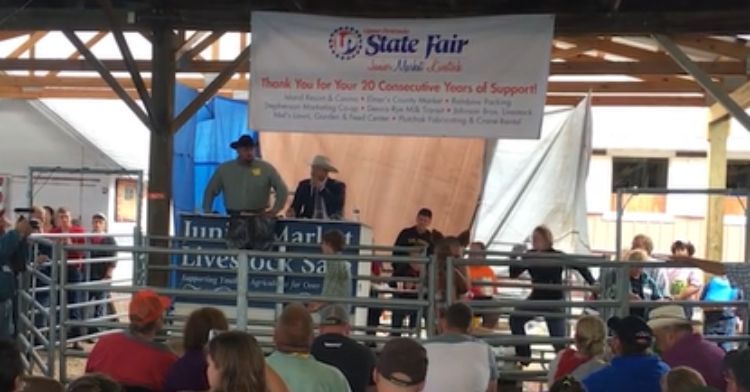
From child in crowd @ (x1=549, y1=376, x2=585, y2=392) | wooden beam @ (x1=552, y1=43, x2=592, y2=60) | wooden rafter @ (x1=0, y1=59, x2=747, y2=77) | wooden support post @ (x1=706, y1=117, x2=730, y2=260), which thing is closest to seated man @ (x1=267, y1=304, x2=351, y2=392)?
child in crowd @ (x1=549, y1=376, x2=585, y2=392)

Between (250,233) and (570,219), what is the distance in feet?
18.9

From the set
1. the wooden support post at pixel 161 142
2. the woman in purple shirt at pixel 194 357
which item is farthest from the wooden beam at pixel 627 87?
the woman in purple shirt at pixel 194 357

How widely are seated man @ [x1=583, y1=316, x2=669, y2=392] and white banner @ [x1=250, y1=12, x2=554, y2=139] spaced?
11.1 feet

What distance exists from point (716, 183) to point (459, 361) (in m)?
9.55

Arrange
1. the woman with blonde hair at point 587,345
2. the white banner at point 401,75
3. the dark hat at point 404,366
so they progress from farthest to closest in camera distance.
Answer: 1. the white banner at point 401,75
2. the woman with blonde hair at point 587,345
3. the dark hat at point 404,366

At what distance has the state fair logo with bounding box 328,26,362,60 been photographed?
26.2 feet

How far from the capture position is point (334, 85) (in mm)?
7973

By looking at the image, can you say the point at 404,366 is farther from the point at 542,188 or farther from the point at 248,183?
the point at 542,188

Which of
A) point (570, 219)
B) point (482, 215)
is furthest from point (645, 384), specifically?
point (482, 215)

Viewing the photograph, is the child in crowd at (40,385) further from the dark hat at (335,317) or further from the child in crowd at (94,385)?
the dark hat at (335,317)

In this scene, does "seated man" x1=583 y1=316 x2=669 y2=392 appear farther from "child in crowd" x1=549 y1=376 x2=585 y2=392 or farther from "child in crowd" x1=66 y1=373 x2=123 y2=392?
"child in crowd" x1=66 y1=373 x2=123 y2=392

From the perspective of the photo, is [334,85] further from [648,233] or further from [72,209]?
[648,233]

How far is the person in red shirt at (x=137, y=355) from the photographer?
14.5 ft

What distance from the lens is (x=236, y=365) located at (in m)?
3.15
